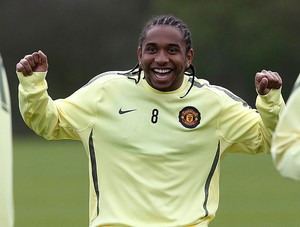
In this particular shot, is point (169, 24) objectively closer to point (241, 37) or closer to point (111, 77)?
point (111, 77)

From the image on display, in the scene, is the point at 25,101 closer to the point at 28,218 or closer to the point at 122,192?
the point at 122,192

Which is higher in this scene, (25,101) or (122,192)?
(25,101)

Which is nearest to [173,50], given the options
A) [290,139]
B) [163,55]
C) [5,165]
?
[163,55]

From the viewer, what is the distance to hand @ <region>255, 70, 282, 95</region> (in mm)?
7855

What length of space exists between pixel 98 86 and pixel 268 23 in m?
33.7

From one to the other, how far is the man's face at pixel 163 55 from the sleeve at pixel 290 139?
1780 millimetres

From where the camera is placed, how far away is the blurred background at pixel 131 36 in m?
38.1

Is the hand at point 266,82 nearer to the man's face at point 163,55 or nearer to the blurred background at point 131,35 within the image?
the man's face at point 163,55

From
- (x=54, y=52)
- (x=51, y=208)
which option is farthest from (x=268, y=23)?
(x=51, y=208)

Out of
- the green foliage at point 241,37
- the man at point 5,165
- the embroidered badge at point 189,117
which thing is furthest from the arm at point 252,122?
the green foliage at point 241,37

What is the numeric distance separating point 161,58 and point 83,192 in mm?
12922

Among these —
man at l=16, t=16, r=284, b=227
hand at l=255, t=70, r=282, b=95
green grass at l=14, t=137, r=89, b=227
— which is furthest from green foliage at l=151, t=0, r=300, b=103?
hand at l=255, t=70, r=282, b=95

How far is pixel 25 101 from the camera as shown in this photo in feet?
25.7

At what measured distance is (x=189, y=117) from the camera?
7.98m
